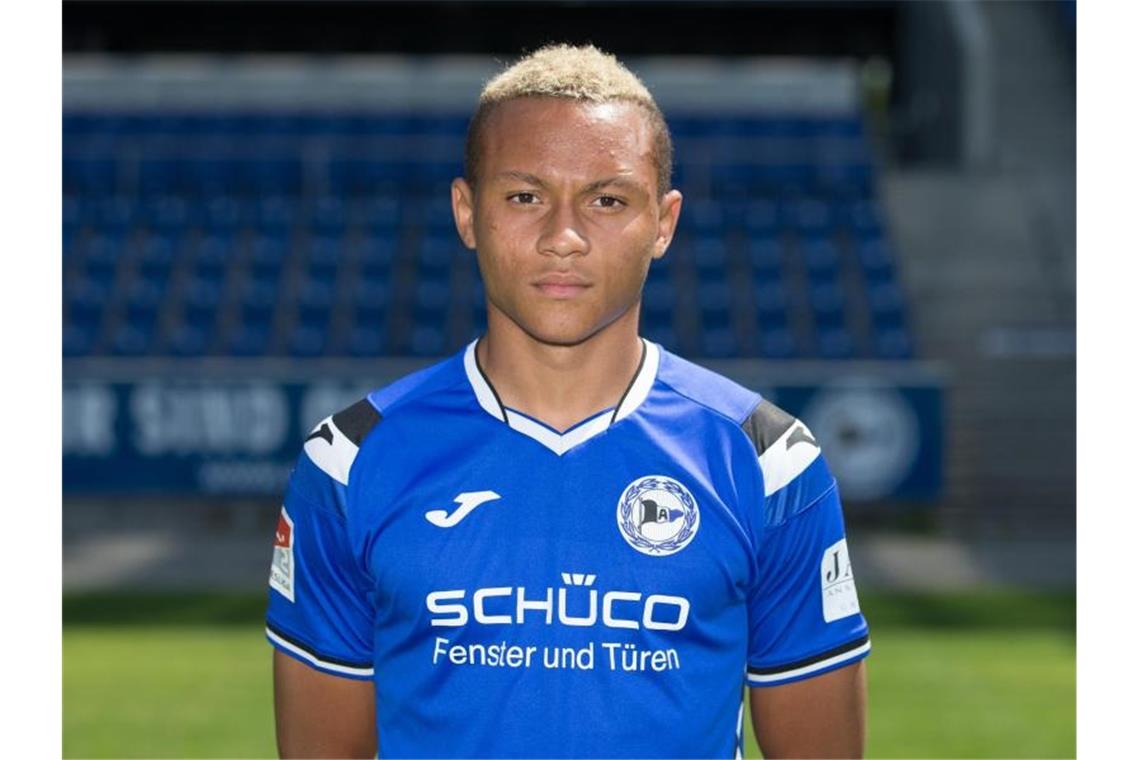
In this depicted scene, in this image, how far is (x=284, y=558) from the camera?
86.1 inches

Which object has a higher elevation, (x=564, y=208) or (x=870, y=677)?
(x=564, y=208)

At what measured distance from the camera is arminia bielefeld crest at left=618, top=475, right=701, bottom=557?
6.61 feet

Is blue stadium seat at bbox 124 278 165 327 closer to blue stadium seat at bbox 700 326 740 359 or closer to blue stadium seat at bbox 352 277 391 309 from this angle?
blue stadium seat at bbox 352 277 391 309

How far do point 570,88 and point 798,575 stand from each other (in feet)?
2.54

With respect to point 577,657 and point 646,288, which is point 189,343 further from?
point 577,657

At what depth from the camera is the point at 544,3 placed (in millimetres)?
20047

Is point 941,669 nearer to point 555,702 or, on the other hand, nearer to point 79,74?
point 555,702

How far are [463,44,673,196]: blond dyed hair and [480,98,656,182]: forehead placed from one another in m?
0.01

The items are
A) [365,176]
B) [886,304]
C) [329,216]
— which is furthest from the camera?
[365,176]

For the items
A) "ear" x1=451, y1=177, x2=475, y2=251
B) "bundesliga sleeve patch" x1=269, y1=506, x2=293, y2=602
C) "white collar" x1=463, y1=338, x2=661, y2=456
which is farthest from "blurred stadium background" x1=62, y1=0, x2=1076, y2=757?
"ear" x1=451, y1=177, x2=475, y2=251

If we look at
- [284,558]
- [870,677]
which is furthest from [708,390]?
[870,677]

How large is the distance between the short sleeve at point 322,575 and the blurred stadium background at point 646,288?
428 cm

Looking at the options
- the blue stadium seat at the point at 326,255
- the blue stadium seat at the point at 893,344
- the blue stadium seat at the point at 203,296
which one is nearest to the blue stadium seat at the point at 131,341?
the blue stadium seat at the point at 203,296

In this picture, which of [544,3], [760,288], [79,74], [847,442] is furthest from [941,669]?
[79,74]
